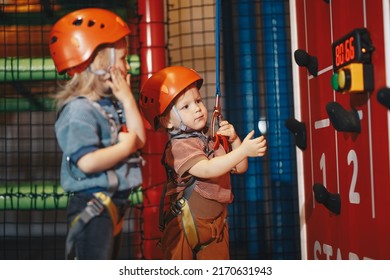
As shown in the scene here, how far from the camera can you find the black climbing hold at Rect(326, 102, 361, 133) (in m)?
0.84

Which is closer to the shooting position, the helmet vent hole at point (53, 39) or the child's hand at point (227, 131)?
the helmet vent hole at point (53, 39)

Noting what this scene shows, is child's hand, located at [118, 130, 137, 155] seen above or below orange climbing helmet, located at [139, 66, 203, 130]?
below

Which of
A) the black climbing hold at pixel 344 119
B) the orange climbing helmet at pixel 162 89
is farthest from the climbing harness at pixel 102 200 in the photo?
the black climbing hold at pixel 344 119

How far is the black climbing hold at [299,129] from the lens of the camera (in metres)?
1.01

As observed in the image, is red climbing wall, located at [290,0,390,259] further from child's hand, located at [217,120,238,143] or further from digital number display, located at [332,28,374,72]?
child's hand, located at [217,120,238,143]

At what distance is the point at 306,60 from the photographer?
96 cm

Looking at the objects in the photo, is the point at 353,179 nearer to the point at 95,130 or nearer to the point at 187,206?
the point at 187,206

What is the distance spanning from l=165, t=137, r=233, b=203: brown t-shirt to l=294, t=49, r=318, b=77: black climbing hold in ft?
0.65

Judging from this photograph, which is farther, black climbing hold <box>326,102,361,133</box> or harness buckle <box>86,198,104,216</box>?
black climbing hold <box>326,102,361,133</box>

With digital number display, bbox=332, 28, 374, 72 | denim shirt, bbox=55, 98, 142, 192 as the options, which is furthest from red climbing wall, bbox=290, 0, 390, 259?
denim shirt, bbox=55, 98, 142, 192

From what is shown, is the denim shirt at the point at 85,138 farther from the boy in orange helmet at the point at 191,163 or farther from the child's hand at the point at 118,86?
the boy in orange helmet at the point at 191,163

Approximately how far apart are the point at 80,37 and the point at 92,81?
5 cm

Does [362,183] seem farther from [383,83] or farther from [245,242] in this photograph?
[245,242]

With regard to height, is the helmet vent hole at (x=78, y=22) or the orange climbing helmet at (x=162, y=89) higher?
the helmet vent hole at (x=78, y=22)
